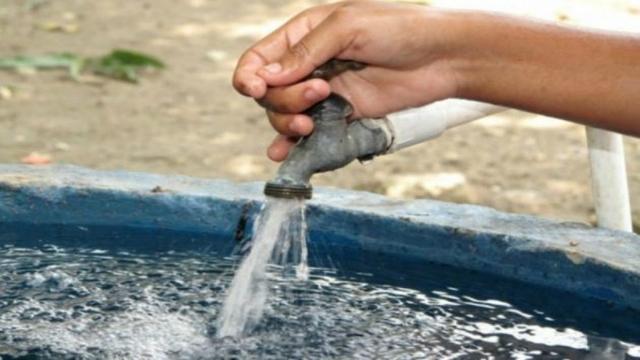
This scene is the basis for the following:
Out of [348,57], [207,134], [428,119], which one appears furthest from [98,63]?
[348,57]

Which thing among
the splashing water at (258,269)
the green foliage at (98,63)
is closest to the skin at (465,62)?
the splashing water at (258,269)

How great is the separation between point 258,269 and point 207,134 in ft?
8.52

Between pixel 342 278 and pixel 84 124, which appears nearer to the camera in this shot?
pixel 342 278

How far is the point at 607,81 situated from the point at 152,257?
929 mm

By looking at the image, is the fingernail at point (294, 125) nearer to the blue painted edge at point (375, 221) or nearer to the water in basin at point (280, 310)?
A: the water in basin at point (280, 310)

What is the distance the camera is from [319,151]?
191cm

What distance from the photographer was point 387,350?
6.56ft

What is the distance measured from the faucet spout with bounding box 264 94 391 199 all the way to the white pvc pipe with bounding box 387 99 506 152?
12 centimetres

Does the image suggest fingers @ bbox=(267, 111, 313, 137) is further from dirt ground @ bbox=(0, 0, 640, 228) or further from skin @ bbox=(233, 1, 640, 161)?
dirt ground @ bbox=(0, 0, 640, 228)

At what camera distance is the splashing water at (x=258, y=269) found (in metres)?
2.03

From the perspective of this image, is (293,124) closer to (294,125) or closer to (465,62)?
(294,125)

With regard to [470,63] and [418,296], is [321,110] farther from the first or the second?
[418,296]

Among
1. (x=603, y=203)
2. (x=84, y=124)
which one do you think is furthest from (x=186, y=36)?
(x=603, y=203)

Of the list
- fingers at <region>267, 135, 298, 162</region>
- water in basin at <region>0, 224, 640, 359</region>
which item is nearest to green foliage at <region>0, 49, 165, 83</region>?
water in basin at <region>0, 224, 640, 359</region>
